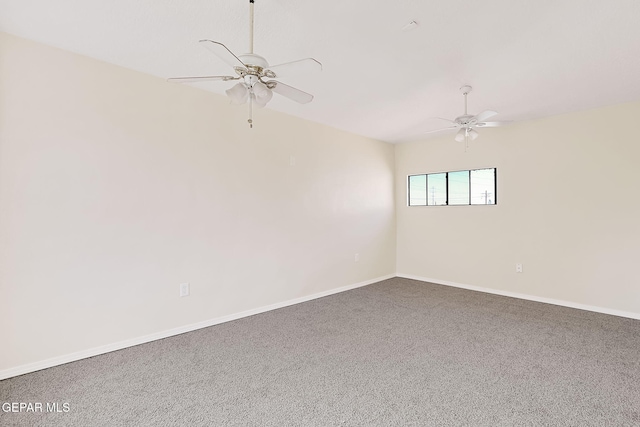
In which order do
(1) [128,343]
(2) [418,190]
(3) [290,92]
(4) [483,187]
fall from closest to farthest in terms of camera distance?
(3) [290,92] < (1) [128,343] < (4) [483,187] < (2) [418,190]

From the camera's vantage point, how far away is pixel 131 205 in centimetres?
269

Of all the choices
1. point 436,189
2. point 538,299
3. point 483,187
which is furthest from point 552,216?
point 436,189

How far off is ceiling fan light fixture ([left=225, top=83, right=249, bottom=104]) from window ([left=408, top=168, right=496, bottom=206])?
3.90 meters

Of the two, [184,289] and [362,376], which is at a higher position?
[184,289]

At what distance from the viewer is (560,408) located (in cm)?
180

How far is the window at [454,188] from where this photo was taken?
452 cm

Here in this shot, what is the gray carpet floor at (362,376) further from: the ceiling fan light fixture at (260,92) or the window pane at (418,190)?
the window pane at (418,190)

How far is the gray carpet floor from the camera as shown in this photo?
5.76 feet

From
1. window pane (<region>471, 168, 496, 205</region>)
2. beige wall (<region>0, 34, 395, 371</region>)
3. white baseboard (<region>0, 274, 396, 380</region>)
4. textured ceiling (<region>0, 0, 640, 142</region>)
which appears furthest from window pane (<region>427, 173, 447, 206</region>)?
white baseboard (<region>0, 274, 396, 380</region>)

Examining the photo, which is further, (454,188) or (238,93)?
(454,188)

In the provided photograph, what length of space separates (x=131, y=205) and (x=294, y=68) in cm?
195

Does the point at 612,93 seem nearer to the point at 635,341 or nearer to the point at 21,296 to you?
the point at 635,341

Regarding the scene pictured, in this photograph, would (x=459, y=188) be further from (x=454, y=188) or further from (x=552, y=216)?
(x=552, y=216)

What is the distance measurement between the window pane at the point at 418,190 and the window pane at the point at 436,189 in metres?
0.08
